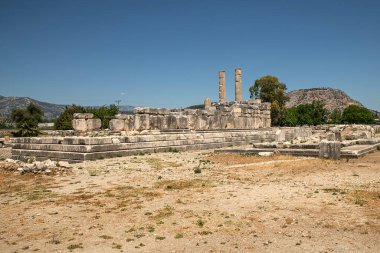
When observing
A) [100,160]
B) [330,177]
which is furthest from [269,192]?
[100,160]

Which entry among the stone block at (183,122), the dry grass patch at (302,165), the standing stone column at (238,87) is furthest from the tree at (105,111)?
the dry grass patch at (302,165)

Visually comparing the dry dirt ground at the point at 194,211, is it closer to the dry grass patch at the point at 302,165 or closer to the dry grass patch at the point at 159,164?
the dry grass patch at the point at 302,165

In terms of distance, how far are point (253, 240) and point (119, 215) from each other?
2.50 meters

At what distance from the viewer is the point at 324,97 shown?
146750 mm

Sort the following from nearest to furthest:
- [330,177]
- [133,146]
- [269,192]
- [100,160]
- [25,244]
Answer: [25,244]
[269,192]
[330,177]
[100,160]
[133,146]

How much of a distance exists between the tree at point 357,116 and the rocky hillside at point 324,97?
6343 cm

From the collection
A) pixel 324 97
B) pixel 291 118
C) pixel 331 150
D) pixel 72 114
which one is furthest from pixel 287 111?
pixel 324 97

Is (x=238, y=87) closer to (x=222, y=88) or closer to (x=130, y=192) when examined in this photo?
(x=222, y=88)

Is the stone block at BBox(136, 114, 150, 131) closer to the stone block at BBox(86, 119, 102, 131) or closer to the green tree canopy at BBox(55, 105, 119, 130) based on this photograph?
the stone block at BBox(86, 119, 102, 131)

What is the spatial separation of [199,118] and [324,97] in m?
135

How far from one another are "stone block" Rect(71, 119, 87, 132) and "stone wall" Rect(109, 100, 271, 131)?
140 centimetres

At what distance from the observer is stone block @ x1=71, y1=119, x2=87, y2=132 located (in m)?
19.4

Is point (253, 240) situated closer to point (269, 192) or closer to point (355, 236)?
point (355, 236)

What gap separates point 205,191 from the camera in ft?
Answer: 27.0
